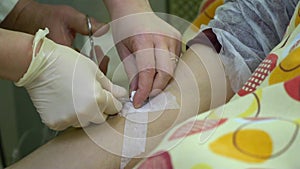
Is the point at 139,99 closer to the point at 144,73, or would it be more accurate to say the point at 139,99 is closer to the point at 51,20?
the point at 144,73

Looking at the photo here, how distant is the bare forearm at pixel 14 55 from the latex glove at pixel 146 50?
214 mm

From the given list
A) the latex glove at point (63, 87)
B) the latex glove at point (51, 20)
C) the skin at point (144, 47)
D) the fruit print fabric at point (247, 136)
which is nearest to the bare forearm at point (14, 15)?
the latex glove at point (51, 20)

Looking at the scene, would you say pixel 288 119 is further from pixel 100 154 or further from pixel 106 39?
pixel 106 39

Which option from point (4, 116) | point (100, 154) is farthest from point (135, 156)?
point (4, 116)

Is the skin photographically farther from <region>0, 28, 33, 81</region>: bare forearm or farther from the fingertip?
<region>0, 28, 33, 81</region>: bare forearm

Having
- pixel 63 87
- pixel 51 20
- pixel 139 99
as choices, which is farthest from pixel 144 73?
pixel 51 20

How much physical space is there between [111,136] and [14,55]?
23cm

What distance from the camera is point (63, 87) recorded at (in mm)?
838

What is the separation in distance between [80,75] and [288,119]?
0.40 metres

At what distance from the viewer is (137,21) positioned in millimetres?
1027

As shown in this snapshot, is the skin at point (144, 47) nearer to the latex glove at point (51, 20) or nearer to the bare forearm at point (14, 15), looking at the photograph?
the latex glove at point (51, 20)

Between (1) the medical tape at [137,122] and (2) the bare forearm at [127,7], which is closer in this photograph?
(1) the medical tape at [137,122]

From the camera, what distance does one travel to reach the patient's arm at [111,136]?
2.85 feet

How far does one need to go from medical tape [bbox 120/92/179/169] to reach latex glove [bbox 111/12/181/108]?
0.02m
